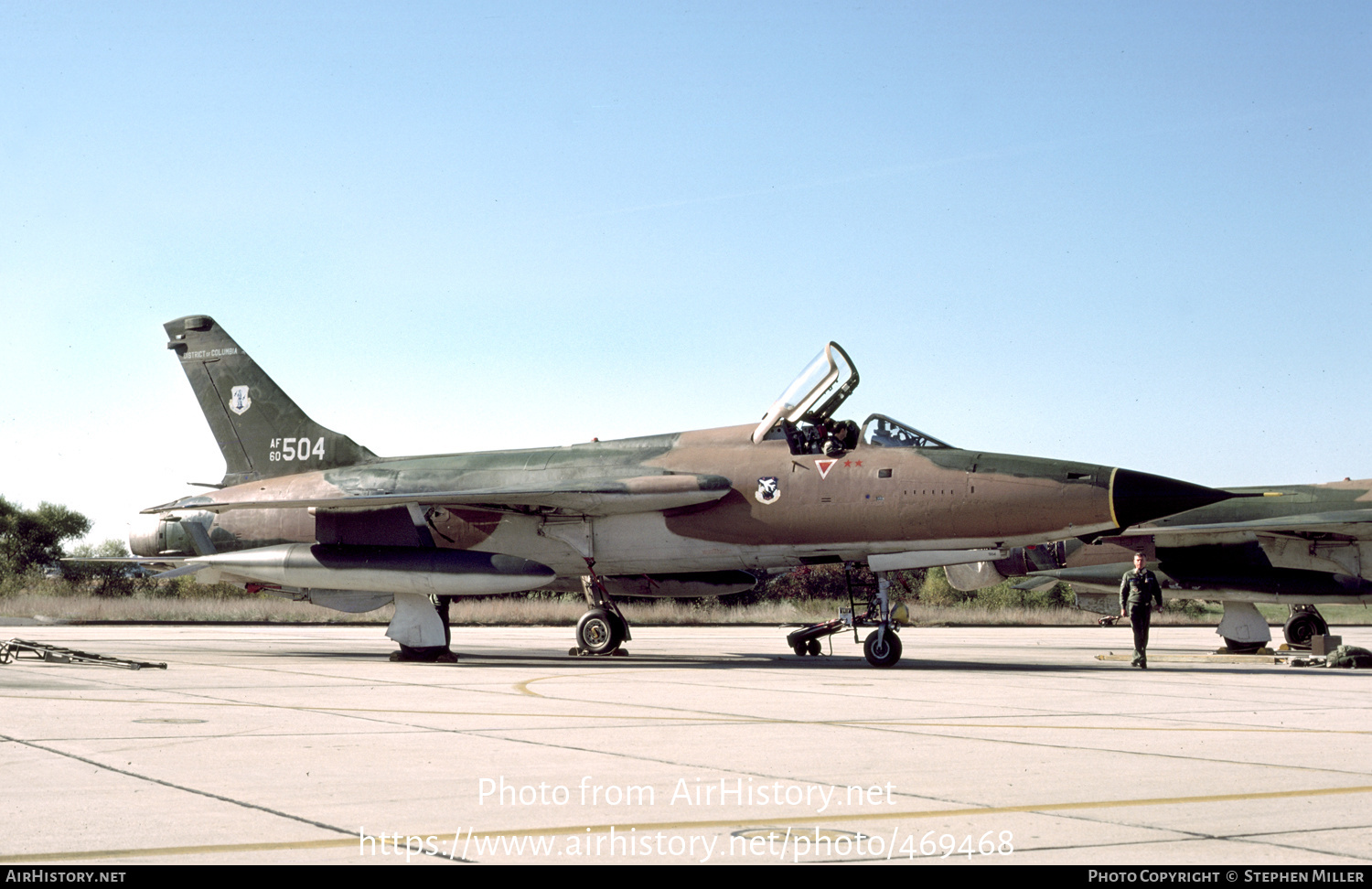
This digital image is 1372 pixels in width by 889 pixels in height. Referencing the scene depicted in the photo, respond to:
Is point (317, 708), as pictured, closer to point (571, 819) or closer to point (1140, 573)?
point (571, 819)

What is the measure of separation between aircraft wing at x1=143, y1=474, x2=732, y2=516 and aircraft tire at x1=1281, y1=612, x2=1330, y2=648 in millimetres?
10904

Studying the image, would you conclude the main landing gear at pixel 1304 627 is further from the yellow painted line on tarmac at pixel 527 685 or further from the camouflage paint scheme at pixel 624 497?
the yellow painted line on tarmac at pixel 527 685

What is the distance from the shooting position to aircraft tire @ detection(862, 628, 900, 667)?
15.3 m

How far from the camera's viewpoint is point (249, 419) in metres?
19.7

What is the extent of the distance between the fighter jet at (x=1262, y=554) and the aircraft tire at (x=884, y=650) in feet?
14.8

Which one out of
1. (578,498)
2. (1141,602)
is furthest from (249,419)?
(1141,602)

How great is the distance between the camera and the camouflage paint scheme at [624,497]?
14094 mm

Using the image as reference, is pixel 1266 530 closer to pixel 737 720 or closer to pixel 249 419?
pixel 737 720

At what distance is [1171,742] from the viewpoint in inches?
300

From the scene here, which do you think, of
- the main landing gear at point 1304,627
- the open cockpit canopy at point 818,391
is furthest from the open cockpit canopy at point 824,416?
the main landing gear at point 1304,627

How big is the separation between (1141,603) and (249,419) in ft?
44.2

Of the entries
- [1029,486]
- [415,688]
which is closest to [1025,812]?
[415,688]

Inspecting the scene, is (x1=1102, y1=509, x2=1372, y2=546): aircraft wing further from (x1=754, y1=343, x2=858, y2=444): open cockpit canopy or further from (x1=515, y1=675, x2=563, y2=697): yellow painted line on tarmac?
(x1=515, y1=675, x2=563, y2=697): yellow painted line on tarmac

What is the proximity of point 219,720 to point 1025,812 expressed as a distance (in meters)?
5.62
